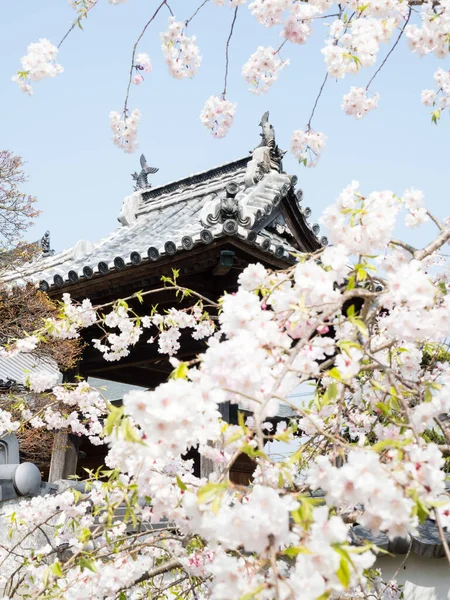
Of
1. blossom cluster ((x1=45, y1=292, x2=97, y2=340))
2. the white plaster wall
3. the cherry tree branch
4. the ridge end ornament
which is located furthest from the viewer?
the ridge end ornament

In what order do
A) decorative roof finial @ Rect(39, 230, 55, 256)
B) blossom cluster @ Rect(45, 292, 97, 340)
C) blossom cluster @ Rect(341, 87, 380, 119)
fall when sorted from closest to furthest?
blossom cluster @ Rect(45, 292, 97, 340) → blossom cluster @ Rect(341, 87, 380, 119) → decorative roof finial @ Rect(39, 230, 55, 256)

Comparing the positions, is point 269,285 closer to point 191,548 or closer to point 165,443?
point 165,443

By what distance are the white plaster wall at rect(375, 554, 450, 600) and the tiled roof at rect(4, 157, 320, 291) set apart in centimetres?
307

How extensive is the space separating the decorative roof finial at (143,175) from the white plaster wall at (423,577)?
30.1 ft

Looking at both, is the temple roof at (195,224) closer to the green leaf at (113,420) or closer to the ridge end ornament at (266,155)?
the ridge end ornament at (266,155)

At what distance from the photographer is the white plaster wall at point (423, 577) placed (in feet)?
11.1

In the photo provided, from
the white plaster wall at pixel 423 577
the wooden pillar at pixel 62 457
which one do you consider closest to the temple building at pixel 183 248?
the wooden pillar at pixel 62 457

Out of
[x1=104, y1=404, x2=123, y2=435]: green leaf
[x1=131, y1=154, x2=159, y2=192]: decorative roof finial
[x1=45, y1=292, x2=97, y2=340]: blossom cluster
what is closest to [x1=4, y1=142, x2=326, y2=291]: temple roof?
[x1=131, y1=154, x2=159, y2=192]: decorative roof finial

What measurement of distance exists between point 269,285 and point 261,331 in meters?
0.49

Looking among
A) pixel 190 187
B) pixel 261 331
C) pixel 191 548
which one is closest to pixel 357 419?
pixel 191 548

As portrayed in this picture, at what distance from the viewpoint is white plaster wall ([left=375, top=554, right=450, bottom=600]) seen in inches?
133

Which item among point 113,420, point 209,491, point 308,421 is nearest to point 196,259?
point 308,421

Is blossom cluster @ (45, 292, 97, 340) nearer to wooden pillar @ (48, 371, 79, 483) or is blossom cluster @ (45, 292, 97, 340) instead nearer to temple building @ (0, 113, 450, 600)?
temple building @ (0, 113, 450, 600)

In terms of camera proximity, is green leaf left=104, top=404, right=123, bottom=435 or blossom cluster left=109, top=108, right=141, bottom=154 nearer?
green leaf left=104, top=404, right=123, bottom=435
